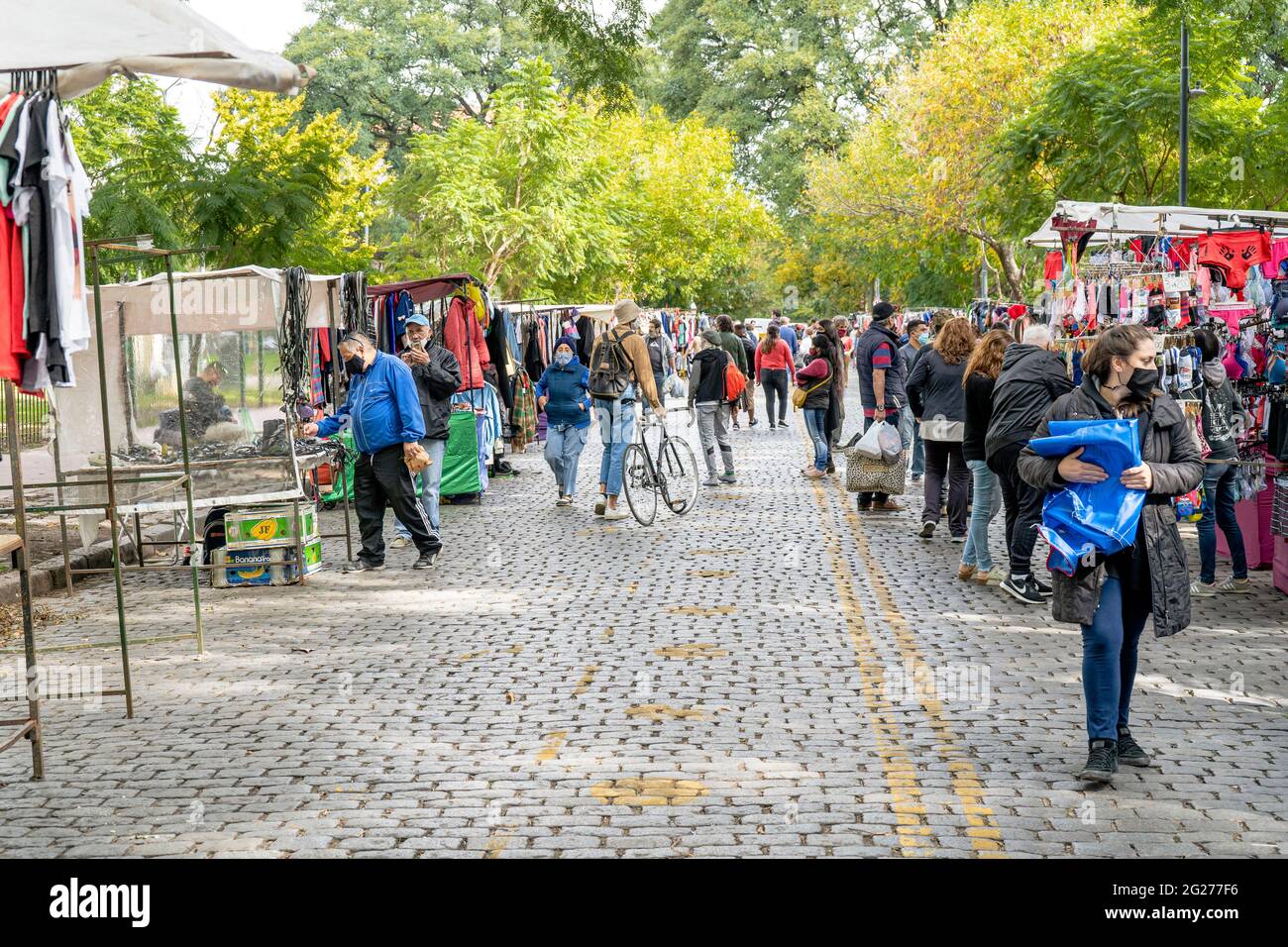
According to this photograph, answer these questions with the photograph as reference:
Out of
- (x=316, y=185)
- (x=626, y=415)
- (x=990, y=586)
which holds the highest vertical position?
(x=316, y=185)

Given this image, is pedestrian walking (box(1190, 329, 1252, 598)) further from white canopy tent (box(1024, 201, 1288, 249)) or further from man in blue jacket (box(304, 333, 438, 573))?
man in blue jacket (box(304, 333, 438, 573))

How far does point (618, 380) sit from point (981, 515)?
4.49 metres

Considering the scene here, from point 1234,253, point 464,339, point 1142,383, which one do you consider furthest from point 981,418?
point 464,339

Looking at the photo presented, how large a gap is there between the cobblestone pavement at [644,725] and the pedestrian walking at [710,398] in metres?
5.29

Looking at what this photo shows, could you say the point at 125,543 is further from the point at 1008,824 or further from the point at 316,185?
the point at 1008,824

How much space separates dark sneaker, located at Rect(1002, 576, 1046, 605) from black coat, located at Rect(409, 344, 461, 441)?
5.33 metres

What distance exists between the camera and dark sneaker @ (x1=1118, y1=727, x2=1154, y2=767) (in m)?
5.80

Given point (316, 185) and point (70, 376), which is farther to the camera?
point (316, 185)

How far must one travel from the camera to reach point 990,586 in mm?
10102

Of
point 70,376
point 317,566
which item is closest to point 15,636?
point 317,566

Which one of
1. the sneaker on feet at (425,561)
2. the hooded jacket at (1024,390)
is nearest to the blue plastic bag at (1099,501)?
the hooded jacket at (1024,390)

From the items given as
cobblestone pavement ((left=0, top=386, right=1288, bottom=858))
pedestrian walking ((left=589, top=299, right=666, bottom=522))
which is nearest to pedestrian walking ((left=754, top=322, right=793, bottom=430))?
pedestrian walking ((left=589, top=299, right=666, bottom=522))
